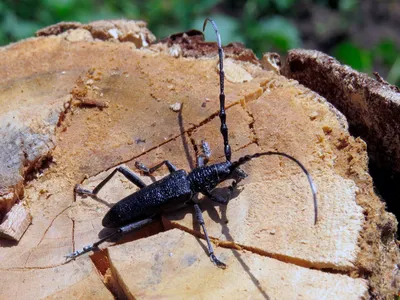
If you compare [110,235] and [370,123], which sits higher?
[370,123]

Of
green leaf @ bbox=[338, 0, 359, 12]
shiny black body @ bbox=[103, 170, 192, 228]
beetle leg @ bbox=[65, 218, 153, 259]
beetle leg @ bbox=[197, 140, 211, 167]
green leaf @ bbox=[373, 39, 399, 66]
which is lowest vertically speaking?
beetle leg @ bbox=[65, 218, 153, 259]

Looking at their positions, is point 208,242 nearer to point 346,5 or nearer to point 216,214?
point 216,214

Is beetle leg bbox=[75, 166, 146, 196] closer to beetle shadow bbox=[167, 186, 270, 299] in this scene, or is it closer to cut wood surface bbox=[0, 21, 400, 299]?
cut wood surface bbox=[0, 21, 400, 299]

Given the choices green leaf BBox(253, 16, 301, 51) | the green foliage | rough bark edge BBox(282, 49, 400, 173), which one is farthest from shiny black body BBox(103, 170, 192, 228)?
green leaf BBox(253, 16, 301, 51)

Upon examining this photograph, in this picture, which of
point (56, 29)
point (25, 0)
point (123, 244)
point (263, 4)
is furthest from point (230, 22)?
point (123, 244)

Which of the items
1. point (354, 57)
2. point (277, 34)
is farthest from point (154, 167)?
point (354, 57)

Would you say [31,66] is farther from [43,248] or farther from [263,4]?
[263,4]
